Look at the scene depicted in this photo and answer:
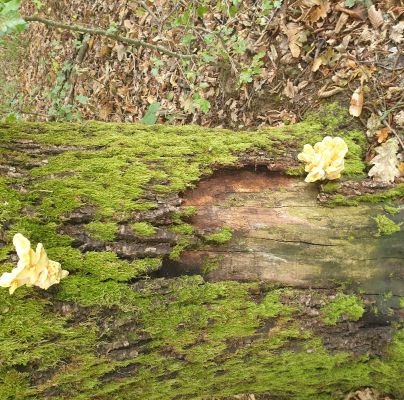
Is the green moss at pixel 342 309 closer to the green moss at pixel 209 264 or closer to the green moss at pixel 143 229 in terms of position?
the green moss at pixel 209 264

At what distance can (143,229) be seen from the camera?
85.7 inches

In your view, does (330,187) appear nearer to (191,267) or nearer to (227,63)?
(191,267)

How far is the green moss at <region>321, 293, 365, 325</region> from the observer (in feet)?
8.16

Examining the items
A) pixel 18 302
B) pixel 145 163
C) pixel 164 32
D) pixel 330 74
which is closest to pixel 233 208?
pixel 145 163

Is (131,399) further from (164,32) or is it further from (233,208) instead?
(164,32)

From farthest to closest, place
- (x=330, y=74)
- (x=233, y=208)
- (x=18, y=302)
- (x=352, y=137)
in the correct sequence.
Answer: (x=330, y=74) → (x=352, y=137) → (x=233, y=208) → (x=18, y=302)

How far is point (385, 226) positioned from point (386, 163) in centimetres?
61

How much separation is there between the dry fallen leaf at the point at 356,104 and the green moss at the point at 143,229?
1814 mm

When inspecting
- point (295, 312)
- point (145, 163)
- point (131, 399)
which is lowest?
point (131, 399)

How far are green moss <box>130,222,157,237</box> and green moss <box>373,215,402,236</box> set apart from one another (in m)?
1.27

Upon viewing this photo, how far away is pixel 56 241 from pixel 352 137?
2.10 metres

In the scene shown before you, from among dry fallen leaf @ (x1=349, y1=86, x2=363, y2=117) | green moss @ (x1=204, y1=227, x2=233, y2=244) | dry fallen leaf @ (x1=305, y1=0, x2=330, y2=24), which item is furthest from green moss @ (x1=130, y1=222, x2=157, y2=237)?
dry fallen leaf @ (x1=305, y1=0, x2=330, y2=24)

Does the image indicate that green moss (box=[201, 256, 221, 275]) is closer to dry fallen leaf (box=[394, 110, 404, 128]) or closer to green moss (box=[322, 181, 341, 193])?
green moss (box=[322, 181, 341, 193])

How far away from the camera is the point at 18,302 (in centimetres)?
193
